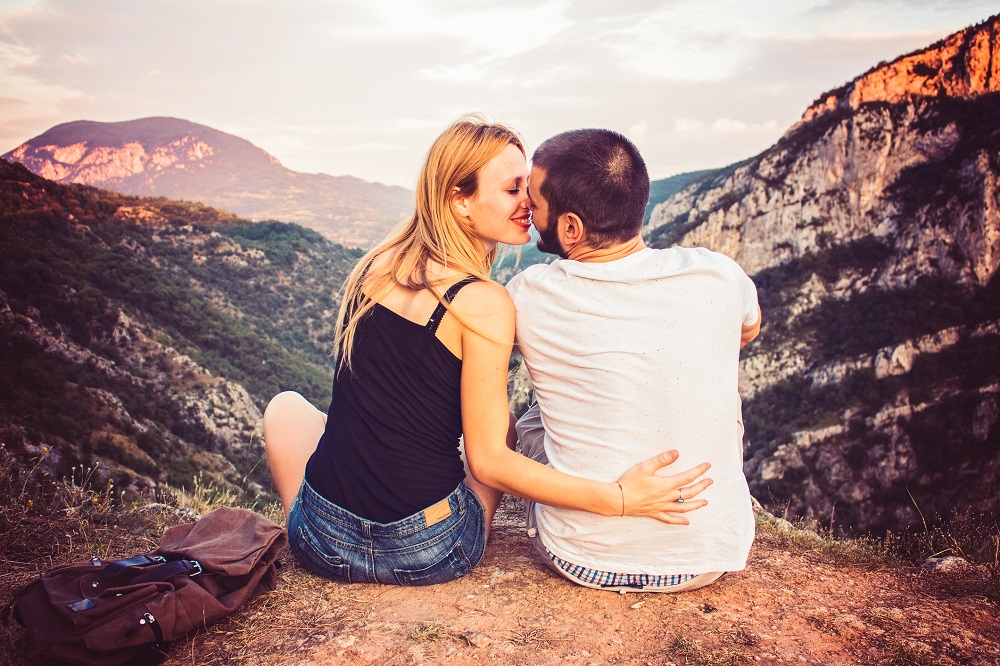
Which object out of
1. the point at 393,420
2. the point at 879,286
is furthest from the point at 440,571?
the point at 879,286

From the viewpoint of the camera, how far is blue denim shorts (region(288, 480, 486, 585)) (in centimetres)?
265

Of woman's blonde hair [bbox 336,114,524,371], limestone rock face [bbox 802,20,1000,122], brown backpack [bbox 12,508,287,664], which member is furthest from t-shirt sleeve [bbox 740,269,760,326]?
limestone rock face [bbox 802,20,1000,122]

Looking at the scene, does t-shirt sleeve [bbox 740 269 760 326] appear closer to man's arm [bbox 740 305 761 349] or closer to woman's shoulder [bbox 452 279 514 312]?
man's arm [bbox 740 305 761 349]

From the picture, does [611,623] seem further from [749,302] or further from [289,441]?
[289,441]

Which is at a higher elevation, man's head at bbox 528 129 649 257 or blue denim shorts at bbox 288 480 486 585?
man's head at bbox 528 129 649 257

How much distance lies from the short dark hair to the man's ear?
0.07 ft

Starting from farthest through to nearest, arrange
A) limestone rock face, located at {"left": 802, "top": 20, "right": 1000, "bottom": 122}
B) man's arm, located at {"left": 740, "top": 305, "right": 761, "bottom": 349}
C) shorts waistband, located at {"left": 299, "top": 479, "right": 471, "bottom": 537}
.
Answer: limestone rock face, located at {"left": 802, "top": 20, "right": 1000, "bottom": 122}, man's arm, located at {"left": 740, "top": 305, "right": 761, "bottom": 349}, shorts waistband, located at {"left": 299, "top": 479, "right": 471, "bottom": 537}

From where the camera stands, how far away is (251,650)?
2.45 metres

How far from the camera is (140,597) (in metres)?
2.28

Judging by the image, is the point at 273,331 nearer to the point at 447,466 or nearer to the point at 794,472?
the point at 794,472

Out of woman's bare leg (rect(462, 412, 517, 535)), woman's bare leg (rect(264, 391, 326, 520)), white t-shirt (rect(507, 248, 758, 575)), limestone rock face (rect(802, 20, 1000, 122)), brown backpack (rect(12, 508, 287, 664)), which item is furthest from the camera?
limestone rock face (rect(802, 20, 1000, 122))

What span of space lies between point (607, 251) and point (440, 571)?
1789 mm

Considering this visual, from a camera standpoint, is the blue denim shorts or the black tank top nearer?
the black tank top

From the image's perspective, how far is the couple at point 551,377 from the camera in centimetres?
228
